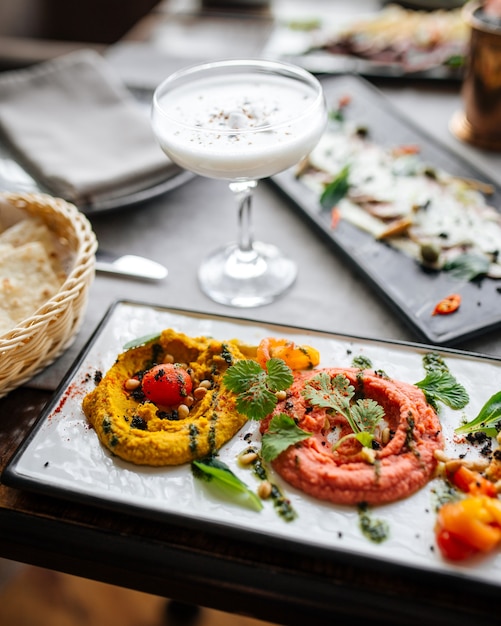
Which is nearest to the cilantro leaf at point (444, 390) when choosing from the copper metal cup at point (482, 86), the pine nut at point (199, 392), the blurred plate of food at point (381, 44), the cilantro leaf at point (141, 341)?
the pine nut at point (199, 392)

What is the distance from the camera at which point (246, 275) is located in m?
1.75

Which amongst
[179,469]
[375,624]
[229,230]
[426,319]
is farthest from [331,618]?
[229,230]

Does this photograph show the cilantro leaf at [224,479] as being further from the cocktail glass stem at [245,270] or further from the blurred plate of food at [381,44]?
the blurred plate of food at [381,44]

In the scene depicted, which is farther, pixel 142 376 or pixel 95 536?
pixel 142 376

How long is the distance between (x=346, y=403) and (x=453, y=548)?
33 centimetres

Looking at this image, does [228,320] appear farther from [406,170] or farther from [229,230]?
[406,170]

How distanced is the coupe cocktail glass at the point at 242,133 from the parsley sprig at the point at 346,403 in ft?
1.50

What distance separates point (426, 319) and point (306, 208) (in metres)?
0.58

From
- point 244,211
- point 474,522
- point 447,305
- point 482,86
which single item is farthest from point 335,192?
point 474,522

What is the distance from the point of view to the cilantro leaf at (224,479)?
1084 millimetres

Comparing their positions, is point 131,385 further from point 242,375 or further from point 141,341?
point 242,375

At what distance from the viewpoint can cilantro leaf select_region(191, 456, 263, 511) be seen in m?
1.08

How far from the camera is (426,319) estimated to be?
5.02 feet

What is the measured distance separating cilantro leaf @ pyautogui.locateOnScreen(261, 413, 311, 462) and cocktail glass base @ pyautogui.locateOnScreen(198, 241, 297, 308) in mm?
529
